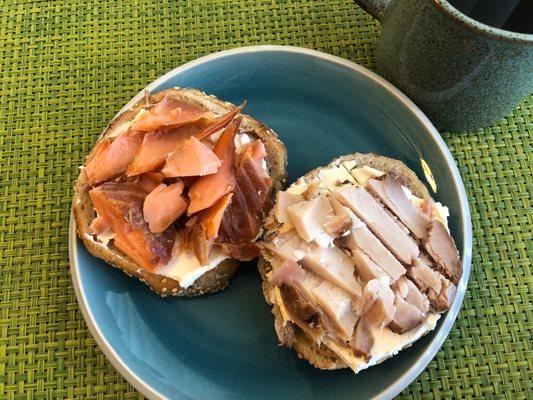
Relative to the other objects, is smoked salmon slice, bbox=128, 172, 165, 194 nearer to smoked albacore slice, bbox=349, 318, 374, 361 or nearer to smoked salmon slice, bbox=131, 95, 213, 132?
smoked salmon slice, bbox=131, 95, 213, 132

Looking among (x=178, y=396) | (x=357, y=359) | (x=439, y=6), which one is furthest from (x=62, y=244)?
(x=439, y=6)

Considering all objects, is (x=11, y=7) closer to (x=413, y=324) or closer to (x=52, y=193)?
(x=52, y=193)

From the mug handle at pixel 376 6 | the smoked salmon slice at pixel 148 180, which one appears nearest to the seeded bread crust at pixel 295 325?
the smoked salmon slice at pixel 148 180

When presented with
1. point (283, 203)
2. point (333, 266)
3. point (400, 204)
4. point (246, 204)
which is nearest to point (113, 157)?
point (246, 204)

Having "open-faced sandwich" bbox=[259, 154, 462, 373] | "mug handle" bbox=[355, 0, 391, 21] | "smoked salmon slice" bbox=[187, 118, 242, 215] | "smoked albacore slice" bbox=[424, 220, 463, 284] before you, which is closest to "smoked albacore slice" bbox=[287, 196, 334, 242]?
"open-faced sandwich" bbox=[259, 154, 462, 373]

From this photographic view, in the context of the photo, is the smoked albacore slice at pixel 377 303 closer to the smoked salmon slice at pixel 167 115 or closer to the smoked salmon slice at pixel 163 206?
the smoked salmon slice at pixel 163 206

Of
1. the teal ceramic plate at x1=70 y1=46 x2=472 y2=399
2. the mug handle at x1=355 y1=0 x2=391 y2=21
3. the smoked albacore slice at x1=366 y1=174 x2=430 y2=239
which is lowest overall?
the teal ceramic plate at x1=70 y1=46 x2=472 y2=399

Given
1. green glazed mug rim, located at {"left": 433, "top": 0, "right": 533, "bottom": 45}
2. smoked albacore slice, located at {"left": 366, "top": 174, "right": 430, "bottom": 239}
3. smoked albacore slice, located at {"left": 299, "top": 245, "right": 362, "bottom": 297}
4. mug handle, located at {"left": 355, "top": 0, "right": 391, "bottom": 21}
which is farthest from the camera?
mug handle, located at {"left": 355, "top": 0, "right": 391, "bottom": 21}
